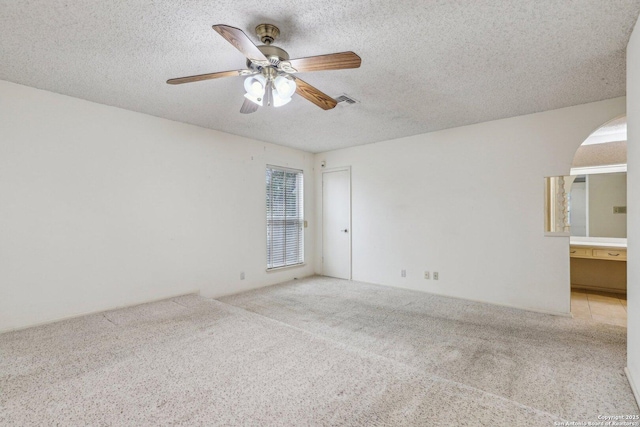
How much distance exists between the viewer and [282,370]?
2025 mm

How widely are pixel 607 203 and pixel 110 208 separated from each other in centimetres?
704

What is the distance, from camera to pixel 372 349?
2.61m

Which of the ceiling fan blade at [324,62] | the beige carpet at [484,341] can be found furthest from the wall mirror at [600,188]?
the ceiling fan blade at [324,62]

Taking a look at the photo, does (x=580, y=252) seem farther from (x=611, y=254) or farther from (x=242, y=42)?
(x=242, y=42)

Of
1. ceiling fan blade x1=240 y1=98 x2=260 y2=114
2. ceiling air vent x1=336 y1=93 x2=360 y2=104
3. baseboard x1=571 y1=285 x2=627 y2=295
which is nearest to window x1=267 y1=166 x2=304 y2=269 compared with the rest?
ceiling air vent x1=336 y1=93 x2=360 y2=104

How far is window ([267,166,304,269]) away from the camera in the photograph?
505cm

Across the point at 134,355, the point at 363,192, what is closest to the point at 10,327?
the point at 134,355

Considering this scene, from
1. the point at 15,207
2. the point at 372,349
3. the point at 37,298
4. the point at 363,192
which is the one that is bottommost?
the point at 372,349

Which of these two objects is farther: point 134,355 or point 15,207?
point 15,207

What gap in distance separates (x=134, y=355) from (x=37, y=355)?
29.9 inches

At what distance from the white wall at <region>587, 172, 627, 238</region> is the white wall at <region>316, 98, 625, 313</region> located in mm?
2105

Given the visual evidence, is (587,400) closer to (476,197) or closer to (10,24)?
(476,197)

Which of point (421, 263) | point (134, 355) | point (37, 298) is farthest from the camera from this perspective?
point (421, 263)

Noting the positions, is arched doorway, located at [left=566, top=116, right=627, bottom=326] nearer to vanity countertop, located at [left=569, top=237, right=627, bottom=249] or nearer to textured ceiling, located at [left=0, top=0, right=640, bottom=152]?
vanity countertop, located at [left=569, top=237, right=627, bottom=249]
